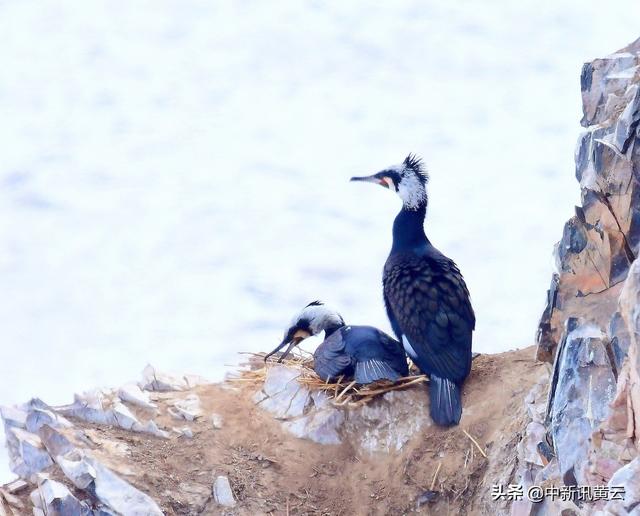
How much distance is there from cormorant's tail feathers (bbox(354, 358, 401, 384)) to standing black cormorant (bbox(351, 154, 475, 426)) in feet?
0.78

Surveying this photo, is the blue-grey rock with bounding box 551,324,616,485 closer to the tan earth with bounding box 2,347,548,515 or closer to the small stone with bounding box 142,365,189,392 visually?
the tan earth with bounding box 2,347,548,515

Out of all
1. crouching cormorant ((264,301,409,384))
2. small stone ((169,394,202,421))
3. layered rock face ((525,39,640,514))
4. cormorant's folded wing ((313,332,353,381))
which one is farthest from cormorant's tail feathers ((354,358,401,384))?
layered rock face ((525,39,640,514))

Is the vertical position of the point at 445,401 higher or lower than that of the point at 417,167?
lower

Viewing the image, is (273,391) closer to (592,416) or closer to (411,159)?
(411,159)

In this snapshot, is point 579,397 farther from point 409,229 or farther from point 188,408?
point 188,408

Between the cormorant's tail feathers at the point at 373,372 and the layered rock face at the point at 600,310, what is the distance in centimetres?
142

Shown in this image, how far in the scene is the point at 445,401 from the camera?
8133mm

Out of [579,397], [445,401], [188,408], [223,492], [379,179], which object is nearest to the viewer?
[579,397]

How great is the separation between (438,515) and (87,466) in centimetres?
226

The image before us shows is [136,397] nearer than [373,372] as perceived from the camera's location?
No

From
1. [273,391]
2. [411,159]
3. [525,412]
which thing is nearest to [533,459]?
[525,412]

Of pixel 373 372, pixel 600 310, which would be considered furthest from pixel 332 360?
pixel 600 310

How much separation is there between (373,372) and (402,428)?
0.44 meters

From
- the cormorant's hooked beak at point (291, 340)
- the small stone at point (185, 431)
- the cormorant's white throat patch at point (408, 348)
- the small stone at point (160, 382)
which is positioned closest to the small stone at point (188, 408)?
the small stone at point (185, 431)
